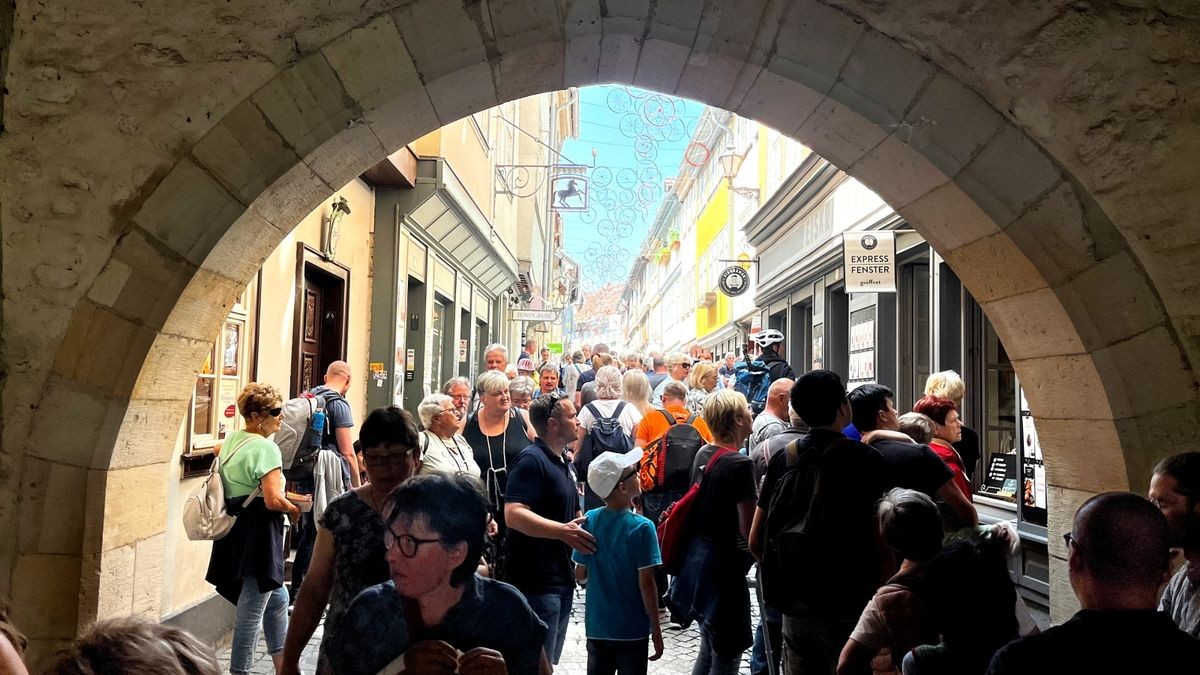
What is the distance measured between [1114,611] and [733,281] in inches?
632

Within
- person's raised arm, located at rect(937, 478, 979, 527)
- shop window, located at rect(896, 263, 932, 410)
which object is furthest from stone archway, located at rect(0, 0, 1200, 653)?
shop window, located at rect(896, 263, 932, 410)

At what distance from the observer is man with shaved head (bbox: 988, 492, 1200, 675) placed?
4.99 ft

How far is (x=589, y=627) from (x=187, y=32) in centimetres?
249

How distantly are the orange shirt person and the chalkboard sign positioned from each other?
2.35m

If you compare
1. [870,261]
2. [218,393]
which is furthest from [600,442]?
[870,261]

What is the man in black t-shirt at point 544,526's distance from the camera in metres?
3.44

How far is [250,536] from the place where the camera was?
13.3 feet

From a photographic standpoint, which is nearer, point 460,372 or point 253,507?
point 253,507

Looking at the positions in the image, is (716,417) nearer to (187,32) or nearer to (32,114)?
(187,32)

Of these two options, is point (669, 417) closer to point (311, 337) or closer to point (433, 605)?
point (311, 337)

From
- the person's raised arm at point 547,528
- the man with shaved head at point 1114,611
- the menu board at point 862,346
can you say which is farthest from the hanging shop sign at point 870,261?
the man with shaved head at point 1114,611

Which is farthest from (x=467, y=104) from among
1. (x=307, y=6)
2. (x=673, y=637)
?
(x=673, y=637)

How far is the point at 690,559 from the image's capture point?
12.3 ft

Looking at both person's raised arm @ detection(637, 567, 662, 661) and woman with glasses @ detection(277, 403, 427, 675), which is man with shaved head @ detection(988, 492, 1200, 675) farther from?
person's raised arm @ detection(637, 567, 662, 661)
